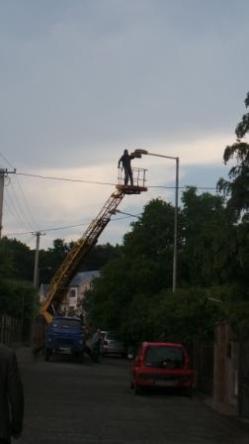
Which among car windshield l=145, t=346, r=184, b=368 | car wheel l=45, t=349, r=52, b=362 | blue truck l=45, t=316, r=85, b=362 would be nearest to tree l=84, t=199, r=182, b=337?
car wheel l=45, t=349, r=52, b=362

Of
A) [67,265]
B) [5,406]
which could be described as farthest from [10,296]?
[5,406]

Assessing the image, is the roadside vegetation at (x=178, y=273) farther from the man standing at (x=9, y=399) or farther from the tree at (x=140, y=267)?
the man standing at (x=9, y=399)

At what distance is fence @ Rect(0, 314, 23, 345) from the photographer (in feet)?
177

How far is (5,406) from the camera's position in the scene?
700cm

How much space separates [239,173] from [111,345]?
149ft

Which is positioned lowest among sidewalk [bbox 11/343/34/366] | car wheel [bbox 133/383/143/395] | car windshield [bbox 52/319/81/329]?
car wheel [bbox 133/383/143/395]

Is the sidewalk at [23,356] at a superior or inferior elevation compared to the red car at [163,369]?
inferior

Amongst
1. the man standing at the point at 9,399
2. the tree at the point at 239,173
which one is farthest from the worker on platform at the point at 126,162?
the man standing at the point at 9,399

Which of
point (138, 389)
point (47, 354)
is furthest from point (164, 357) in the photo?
point (47, 354)

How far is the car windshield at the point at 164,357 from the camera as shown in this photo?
25406 millimetres

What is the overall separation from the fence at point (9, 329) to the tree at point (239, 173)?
3417 centimetres

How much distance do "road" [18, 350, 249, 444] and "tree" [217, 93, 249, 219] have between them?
4.04 metres

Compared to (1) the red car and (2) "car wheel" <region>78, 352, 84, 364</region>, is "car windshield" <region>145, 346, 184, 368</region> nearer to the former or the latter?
(1) the red car

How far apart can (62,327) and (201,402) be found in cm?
1948
